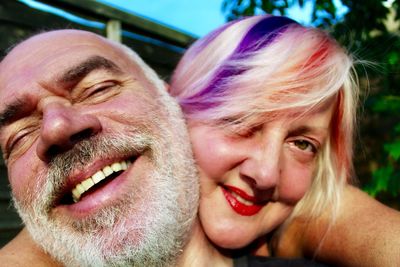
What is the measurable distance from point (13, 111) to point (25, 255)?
63 cm

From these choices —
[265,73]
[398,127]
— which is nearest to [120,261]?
[265,73]

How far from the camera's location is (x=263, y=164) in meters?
1.91

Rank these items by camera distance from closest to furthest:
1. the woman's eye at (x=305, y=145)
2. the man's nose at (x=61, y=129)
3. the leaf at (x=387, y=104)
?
the man's nose at (x=61, y=129), the woman's eye at (x=305, y=145), the leaf at (x=387, y=104)

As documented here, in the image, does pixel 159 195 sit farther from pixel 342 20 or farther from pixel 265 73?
A: pixel 342 20

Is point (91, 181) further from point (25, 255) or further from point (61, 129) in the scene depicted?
point (25, 255)

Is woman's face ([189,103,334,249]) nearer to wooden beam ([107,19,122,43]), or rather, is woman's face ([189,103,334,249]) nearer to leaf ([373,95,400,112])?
leaf ([373,95,400,112])

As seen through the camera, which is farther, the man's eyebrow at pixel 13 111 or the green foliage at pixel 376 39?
the green foliage at pixel 376 39

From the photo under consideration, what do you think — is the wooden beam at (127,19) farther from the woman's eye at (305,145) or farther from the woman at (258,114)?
the woman's eye at (305,145)

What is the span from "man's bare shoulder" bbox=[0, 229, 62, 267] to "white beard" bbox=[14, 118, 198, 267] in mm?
105

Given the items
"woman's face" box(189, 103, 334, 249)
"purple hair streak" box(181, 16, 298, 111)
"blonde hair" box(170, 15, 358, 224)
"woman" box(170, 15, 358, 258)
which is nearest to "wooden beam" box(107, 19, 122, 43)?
"blonde hair" box(170, 15, 358, 224)

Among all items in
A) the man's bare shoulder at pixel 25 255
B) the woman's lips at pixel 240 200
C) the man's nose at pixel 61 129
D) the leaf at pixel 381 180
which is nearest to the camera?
the man's nose at pixel 61 129

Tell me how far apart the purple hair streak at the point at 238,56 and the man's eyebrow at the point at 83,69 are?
452 millimetres

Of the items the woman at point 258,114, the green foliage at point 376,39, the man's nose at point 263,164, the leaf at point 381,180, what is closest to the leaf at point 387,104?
the green foliage at point 376,39

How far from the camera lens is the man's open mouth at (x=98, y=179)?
1.76m
